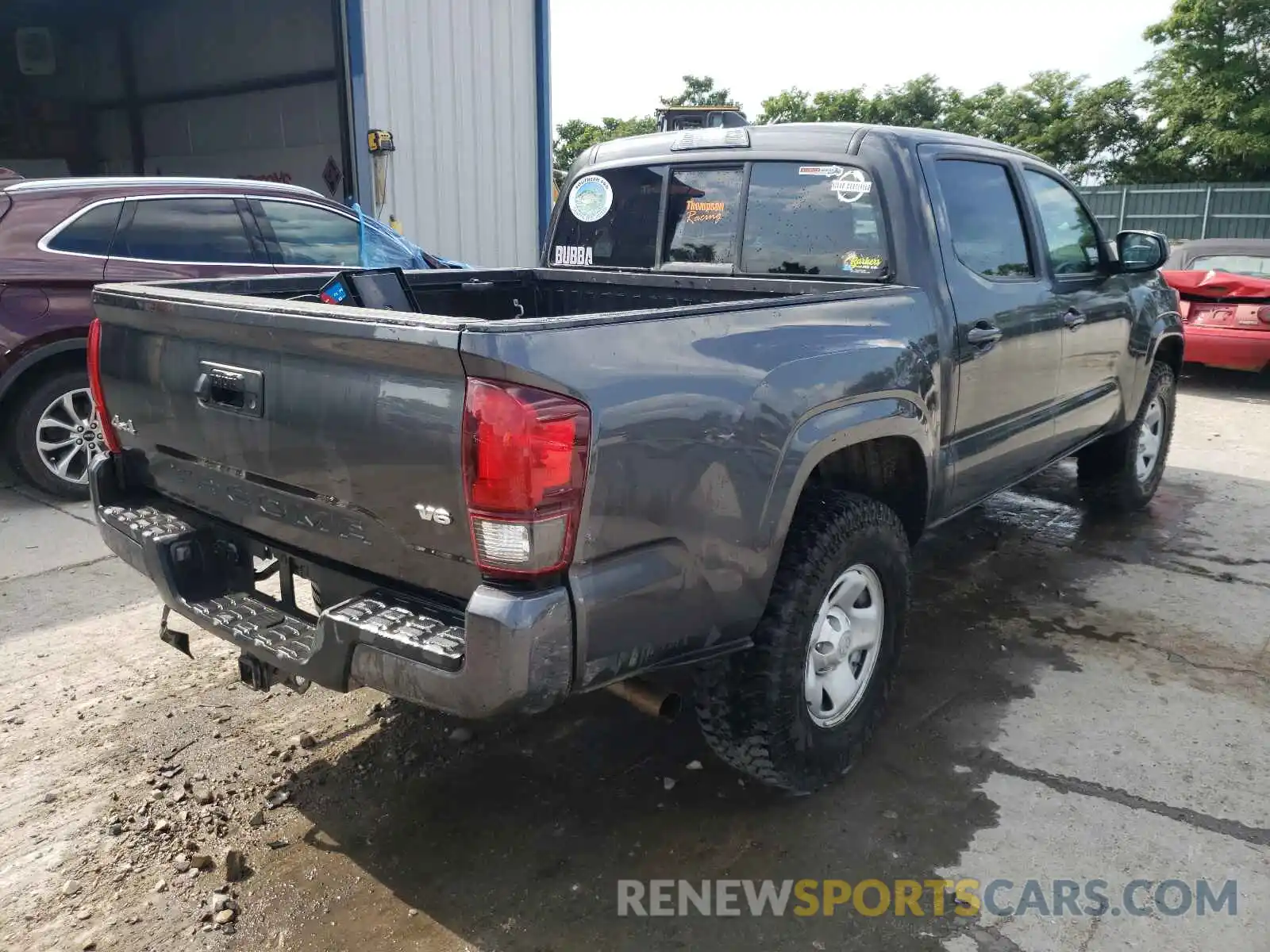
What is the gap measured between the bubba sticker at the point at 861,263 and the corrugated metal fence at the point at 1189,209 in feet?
61.5

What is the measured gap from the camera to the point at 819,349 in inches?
107

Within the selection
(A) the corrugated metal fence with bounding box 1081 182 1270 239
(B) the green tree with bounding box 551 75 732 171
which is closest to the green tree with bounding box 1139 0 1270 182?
(A) the corrugated metal fence with bounding box 1081 182 1270 239

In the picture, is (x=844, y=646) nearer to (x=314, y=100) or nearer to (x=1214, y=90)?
(x=314, y=100)

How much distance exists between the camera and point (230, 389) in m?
2.54

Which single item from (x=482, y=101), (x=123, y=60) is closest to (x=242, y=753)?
(x=482, y=101)

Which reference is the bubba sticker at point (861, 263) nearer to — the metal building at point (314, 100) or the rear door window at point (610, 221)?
the rear door window at point (610, 221)

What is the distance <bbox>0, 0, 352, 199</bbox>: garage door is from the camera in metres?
13.0

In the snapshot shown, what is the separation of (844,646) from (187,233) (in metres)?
5.05

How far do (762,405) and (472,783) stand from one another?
4.89 ft

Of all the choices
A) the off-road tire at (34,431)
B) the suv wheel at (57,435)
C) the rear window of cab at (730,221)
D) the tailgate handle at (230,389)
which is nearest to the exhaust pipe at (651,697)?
the tailgate handle at (230,389)

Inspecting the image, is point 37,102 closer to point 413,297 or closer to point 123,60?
point 123,60

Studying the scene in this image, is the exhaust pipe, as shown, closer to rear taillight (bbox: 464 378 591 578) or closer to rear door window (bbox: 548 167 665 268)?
→ rear taillight (bbox: 464 378 591 578)

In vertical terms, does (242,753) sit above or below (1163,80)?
below

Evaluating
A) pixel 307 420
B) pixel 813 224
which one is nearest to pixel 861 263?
pixel 813 224
